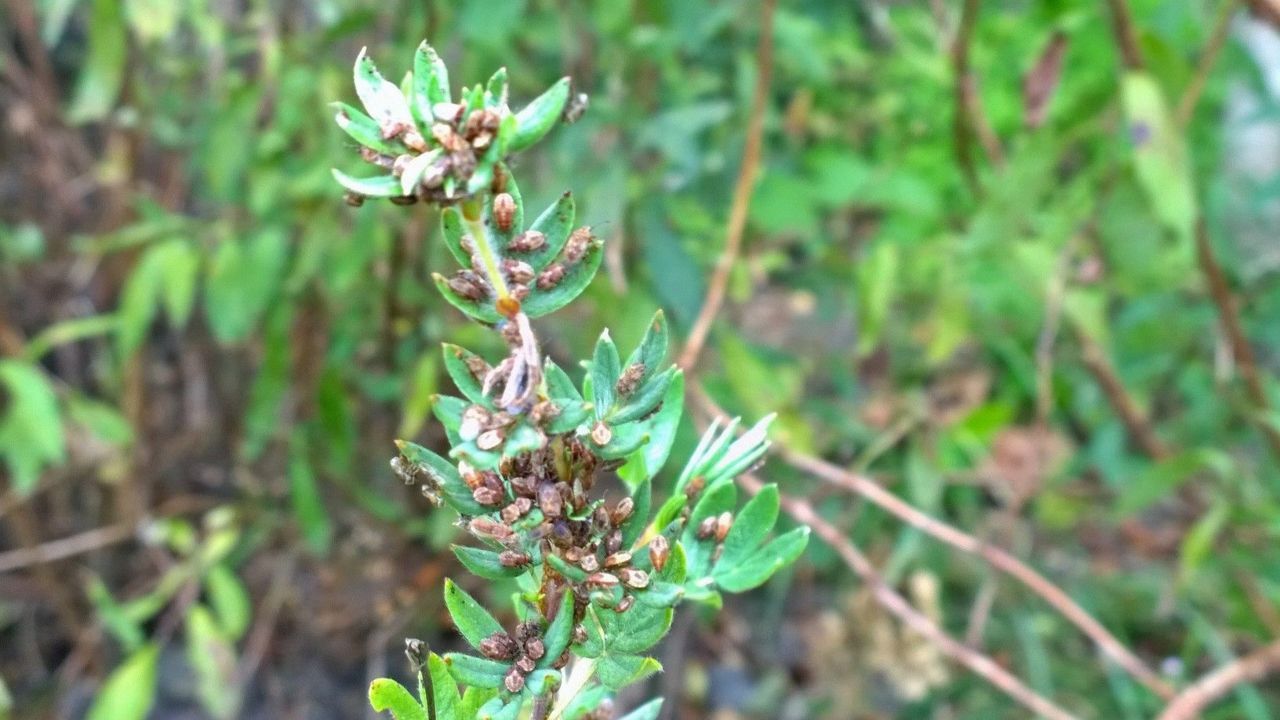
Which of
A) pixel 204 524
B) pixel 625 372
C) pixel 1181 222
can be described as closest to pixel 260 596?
pixel 204 524

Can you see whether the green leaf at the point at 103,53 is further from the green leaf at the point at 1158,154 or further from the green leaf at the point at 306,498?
the green leaf at the point at 1158,154

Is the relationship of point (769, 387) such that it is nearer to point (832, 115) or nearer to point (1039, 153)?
point (1039, 153)

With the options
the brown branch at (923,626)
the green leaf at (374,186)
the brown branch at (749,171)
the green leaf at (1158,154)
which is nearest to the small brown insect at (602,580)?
the green leaf at (374,186)

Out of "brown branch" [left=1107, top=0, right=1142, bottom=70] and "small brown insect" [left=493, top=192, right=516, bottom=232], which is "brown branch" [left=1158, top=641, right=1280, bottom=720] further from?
"small brown insect" [left=493, top=192, right=516, bottom=232]

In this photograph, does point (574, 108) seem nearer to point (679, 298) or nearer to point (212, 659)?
point (679, 298)

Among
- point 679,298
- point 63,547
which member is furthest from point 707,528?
point 63,547

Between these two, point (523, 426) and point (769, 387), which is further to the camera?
point (769, 387)
